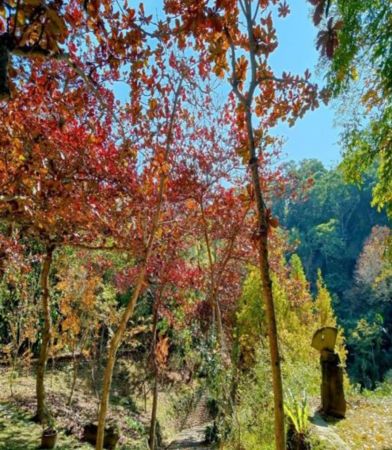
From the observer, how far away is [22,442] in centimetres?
593

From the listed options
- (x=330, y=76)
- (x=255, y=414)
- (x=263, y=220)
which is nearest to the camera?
(x=263, y=220)

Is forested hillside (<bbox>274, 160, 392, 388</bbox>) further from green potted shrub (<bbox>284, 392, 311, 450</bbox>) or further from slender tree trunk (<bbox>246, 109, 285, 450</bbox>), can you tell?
slender tree trunk (<bbox>246, 109, 285, 450</bbox>)

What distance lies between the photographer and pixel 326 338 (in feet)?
19.2

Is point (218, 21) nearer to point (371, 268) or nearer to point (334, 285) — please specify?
point (371, 268)

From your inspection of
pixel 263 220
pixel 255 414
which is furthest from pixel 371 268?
pixel 263 220

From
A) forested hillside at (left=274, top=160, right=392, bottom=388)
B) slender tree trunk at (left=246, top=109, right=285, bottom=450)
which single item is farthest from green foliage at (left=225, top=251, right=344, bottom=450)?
forested hillside at (left=274, top=160, right=392, bottom=388)

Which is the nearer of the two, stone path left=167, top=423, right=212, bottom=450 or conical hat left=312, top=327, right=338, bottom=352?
conical hat left=312, top=327, right=338, bottom=352

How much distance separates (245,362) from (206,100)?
7610 mm

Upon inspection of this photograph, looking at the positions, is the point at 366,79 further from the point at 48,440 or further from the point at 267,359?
the point at 48,440

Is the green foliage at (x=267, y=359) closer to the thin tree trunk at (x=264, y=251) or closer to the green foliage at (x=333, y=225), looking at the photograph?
the thin tree trunk at (x=264, y=251)

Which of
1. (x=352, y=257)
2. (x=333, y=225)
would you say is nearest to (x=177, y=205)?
(x=352, y=257)

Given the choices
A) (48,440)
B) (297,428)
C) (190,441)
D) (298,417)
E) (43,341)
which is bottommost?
(190,441)

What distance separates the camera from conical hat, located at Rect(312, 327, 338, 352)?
5.83 metres

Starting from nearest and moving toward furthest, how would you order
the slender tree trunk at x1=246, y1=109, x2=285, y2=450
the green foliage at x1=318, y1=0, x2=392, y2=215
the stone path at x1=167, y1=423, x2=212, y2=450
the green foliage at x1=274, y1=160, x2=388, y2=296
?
the slender tree trunk at x1=246, y1=109, x2=285, y2=450 < the green foliage at x1=318, y1=0, x2=392, y2=215 < the stone path at x1=167, y1=423, x2=212, y2=450 < the green foliage at x1=274, y1=160, x2=388, y2=296
